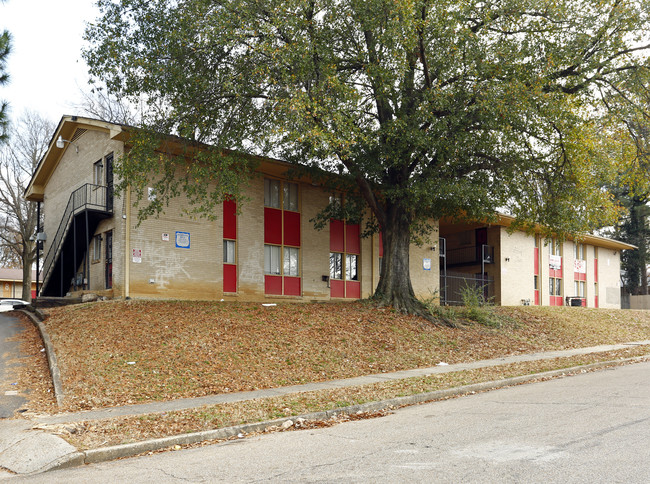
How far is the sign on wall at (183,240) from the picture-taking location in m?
21.3

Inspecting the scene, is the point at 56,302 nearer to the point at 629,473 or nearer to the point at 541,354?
the point at 541,354

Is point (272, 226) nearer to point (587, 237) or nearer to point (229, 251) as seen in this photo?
point (229, 251)

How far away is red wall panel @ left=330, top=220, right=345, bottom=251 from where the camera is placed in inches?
1037

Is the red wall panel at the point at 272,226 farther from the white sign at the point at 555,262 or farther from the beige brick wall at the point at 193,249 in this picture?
the white sign at the point at 555,262

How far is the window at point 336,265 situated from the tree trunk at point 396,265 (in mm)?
5827

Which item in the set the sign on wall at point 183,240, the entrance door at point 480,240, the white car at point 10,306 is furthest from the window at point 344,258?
the white car at point 10,306

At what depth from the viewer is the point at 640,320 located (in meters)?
28.3

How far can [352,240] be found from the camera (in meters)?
27.3

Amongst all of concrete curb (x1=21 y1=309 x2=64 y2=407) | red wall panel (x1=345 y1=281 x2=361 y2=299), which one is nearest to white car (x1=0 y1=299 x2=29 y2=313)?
concrete curb (x1=21 y1=309 x2=64 y2=407)

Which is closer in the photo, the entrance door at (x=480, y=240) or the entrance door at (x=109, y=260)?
the entrance door at (x=109, y=260)

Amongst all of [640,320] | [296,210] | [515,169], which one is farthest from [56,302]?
[640,320]

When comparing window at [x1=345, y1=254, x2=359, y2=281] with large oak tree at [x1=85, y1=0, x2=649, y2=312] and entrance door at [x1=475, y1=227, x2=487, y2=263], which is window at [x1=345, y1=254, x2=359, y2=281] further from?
entrance door at [x1=475, y1=227, x2=487, y2=263]

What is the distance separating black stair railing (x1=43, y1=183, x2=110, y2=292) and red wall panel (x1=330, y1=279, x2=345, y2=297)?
10.1 meters

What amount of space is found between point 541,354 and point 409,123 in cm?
786
